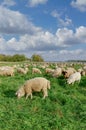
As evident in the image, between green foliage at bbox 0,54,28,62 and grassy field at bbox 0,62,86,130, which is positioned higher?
green foliage at bbox 0,54,28,62

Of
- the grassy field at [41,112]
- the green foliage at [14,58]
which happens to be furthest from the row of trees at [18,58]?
the grassy field at [41,112]

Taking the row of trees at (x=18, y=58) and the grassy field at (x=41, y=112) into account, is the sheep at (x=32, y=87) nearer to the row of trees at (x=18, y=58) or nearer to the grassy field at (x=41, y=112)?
the grassy field at (x=41, y=112)

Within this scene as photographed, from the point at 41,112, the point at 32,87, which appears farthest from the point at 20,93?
the point at 41,112

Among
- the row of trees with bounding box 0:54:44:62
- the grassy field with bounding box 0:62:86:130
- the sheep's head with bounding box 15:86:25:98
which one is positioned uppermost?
the row of trees with bounding box 0:54:44:62

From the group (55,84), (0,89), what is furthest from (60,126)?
(55,84)

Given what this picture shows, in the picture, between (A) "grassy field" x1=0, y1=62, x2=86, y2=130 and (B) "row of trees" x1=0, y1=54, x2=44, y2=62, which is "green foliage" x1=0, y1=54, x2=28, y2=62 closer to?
(B) "row of trees" x1=0, y1=54, x2=44, y2=62

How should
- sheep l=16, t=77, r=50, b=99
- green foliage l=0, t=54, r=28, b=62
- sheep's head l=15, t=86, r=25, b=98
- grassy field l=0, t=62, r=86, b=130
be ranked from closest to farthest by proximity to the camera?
grassy field l=0, t=62, r=86, b=130, sheep's head l=15, t=86, r=25, b=98, sheep l=16, t=77, r=50, b=99, green foliage l=0, t=54, r=28, b=62

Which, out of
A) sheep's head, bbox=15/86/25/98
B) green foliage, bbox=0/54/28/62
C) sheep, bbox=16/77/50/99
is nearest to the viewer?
sheep's head, bbox=15/86/25/98

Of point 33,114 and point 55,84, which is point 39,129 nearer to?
point 33,114

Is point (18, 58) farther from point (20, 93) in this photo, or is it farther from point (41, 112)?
point (41, 112)

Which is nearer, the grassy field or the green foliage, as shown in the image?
the grassy field

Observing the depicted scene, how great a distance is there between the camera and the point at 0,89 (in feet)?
81.8

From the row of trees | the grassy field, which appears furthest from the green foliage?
the grassy field

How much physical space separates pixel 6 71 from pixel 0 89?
13.7m
